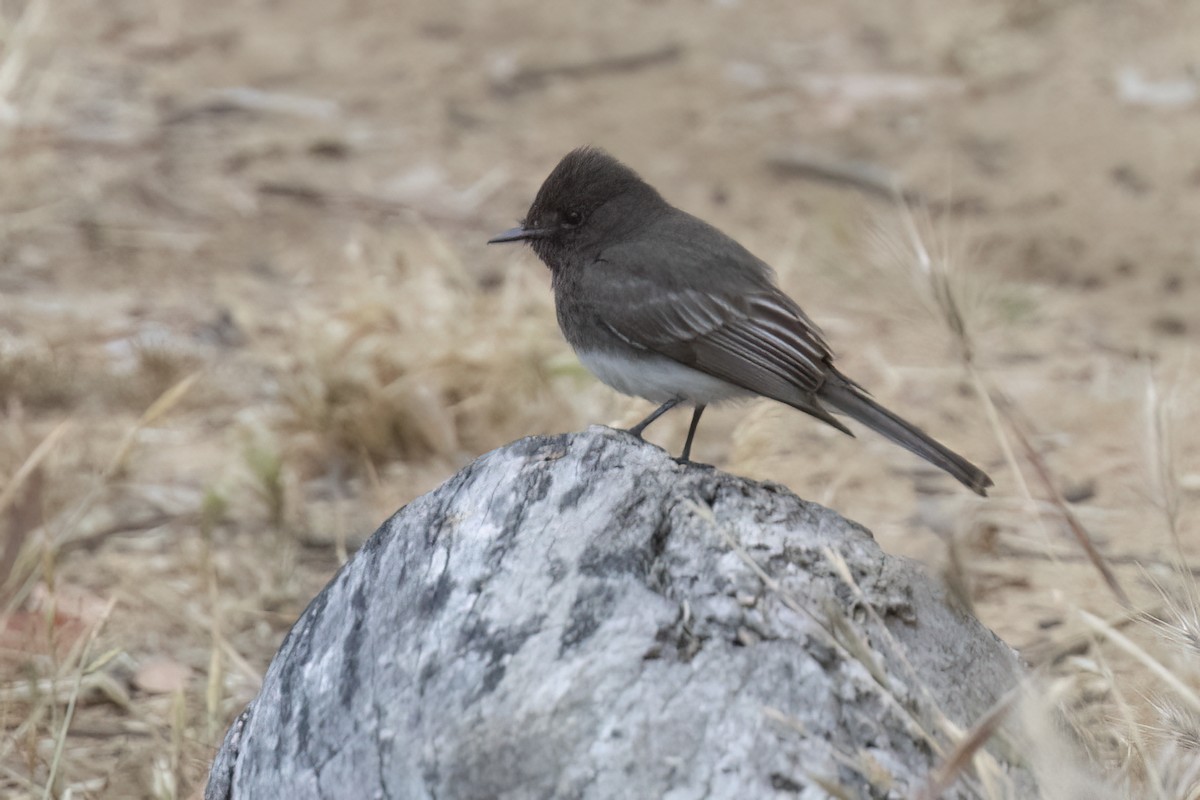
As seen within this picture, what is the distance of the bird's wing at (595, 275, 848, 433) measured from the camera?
3570mm

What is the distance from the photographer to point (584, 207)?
13.4ft

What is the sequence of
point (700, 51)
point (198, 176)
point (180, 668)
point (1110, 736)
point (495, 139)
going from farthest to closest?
point (700, 51) < point (495, 139) < point (198, 176) < point (180, 668) < point (1110, 736)

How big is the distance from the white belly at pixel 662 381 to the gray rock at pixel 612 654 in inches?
37.7

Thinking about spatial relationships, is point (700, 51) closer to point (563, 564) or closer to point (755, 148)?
point (755, 148)

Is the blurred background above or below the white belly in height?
below

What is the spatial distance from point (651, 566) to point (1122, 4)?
788cm

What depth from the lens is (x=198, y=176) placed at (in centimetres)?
765

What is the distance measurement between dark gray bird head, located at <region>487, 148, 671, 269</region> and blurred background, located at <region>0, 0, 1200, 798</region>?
2.21 ft

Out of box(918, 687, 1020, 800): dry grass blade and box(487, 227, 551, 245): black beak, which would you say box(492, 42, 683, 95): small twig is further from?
box(918, 687, 1020, 800): dry grass blade

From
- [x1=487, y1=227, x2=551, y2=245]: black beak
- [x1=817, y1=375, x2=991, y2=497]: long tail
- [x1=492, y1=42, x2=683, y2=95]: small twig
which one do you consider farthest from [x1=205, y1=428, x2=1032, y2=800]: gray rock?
[x1=492, y1=42, x2=683, y2=95]: small twig

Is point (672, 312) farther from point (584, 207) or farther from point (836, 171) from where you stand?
point (836, 171)

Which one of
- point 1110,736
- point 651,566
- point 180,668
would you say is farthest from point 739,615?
point 180,668

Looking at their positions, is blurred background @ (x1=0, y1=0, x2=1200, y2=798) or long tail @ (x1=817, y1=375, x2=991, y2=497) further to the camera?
blurred background @ (x1=0, y1=0, x2=1200, y2=798)

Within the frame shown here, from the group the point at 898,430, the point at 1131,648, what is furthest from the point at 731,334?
the point at 1131,648
